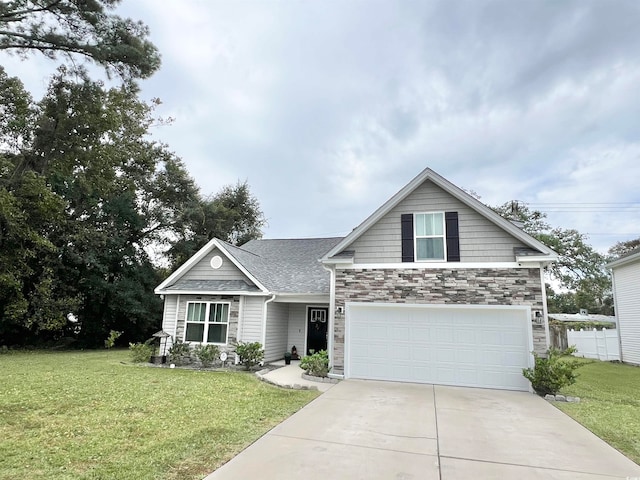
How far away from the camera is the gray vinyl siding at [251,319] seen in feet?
43.4

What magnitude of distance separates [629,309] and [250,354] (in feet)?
56.0

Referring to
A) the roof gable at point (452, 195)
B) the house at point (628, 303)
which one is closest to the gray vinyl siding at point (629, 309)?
the house at point (628, 303)

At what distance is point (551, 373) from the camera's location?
8836mm

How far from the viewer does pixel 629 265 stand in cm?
1688

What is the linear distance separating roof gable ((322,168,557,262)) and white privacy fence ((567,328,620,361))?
41.3ft

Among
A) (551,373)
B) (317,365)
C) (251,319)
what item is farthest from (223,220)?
(551,373)

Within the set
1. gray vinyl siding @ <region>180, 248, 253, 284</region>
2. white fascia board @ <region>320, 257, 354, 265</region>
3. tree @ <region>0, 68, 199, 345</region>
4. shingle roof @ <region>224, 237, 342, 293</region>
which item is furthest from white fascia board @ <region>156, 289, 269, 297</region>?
tree @ <region>0, 68, 199, 345</region>

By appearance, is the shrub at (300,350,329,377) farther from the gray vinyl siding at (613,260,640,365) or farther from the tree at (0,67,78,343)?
the gray vinyl siding at (613,260,640,365)

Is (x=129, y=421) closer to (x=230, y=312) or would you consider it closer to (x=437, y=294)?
(x=230, y=312)

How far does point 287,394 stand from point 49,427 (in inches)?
184

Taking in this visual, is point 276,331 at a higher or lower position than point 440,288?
lower

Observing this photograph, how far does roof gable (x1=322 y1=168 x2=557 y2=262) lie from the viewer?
998 centimetres

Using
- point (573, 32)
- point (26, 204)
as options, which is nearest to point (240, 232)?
point (26, 204)

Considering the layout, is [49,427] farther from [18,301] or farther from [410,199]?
[18,301]
